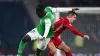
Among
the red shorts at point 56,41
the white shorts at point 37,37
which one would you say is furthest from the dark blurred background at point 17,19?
the white shorts at point 37,37

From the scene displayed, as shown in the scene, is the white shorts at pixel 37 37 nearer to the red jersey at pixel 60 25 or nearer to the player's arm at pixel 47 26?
the player's arm at pixel 47 26

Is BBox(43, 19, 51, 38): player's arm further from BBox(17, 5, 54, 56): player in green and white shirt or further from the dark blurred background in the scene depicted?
the dark blurred background

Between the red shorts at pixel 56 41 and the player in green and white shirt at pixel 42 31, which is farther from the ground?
the player in green and white shirt at pixel 42 31

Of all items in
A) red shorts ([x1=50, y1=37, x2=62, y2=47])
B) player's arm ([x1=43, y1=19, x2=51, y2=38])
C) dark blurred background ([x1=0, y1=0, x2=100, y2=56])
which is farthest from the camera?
dark blurred background ([x1=0, y1=0, x2=100, y2=56])

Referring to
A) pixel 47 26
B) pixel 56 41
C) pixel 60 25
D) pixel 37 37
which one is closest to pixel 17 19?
pixel 56 41

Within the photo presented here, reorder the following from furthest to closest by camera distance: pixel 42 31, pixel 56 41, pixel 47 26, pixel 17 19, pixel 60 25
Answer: pixel 17 19 < pixel 56 41 < pixel 60 25 < pixel 42 31 < pixel 47 26

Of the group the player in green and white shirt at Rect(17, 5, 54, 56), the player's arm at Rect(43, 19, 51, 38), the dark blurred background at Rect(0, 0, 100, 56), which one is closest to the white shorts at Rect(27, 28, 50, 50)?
the player in green and white shirt at Rect(17, 5, 54, 56)

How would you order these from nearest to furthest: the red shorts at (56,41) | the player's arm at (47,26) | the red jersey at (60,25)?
the player's arm at (47,26) → the red jersey at (60,25) → the red shorts at (56,41)

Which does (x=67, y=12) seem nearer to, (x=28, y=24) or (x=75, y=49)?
(x=75, y=49)

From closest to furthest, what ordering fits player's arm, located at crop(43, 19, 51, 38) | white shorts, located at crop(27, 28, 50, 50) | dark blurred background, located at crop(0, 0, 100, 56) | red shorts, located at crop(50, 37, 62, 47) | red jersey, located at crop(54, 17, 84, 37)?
1. player's arm, located at crop(43, 19, 51, 38)
2. white shorts, located at crop(27, 28, 50, 50)
3. red jersey, located at crop(54, 17, 84, 37)
4. red shorts, located at crop(50, 37, 62, 47)
5. dark blurred background, located at crop(0, 0, 100, 56)

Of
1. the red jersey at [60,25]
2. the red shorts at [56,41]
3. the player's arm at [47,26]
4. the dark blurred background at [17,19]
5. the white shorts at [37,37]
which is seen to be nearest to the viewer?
the player's arm at [47,26]

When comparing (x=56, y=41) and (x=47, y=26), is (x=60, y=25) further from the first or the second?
(x=47, y=26)

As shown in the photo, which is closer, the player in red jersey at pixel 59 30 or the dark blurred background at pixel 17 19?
the player in red jersey at pixel 59 30

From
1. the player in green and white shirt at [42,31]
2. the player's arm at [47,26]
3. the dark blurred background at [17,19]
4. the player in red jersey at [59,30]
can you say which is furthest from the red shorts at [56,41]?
the dark blurred background at [17,19]
